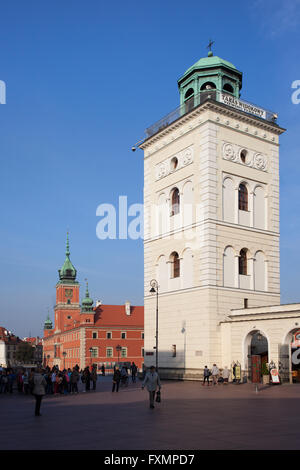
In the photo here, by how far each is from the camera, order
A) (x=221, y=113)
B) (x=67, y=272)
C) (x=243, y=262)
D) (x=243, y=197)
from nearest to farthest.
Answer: (x=221, y=113) → (x=243, y=262) → (x=243, y=197) → (x=67, y=272)

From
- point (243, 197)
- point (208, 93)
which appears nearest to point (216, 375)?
point (243, 197)

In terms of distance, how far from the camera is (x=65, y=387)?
26625 millimetres

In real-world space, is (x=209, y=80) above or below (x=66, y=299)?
above

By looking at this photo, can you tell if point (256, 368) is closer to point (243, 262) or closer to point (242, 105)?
point (243, 262)

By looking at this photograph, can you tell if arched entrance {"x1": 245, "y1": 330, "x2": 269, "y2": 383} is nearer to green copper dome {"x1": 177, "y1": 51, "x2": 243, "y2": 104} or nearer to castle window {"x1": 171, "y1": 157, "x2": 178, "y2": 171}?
castle window {"x1": 171, "y1": 157, "x2": 178, "y2": 171}

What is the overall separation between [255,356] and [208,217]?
9.83m

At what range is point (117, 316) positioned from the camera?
104 m

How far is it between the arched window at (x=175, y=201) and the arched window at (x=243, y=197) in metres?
4.61

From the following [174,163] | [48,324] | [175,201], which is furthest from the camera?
[48,324]

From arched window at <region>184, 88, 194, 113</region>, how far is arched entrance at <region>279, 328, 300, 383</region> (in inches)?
704

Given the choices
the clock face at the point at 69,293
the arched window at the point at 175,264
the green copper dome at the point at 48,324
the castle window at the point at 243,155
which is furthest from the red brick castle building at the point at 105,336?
the castle window at the point at 243,155
